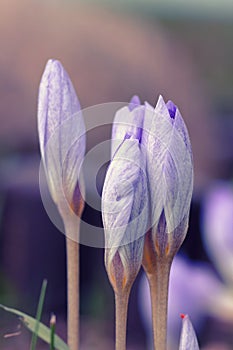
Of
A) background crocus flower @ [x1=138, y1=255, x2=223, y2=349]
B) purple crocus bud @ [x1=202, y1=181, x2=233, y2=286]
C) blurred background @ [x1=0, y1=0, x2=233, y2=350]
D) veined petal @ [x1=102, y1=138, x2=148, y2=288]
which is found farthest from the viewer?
blurred background @ [x1=0, y1=0, x2=233, y2=350]

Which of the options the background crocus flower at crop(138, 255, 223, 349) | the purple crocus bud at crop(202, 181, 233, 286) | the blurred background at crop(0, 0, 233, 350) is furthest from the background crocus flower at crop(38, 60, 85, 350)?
the blurred background at crop(0, 0, 233, 350)

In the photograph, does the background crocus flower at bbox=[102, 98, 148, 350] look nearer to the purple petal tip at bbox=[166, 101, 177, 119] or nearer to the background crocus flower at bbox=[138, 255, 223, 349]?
the purple petal tip at bbox=[166, 101, 177, 119]

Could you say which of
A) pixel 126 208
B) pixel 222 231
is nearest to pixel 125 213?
pixel 126 208

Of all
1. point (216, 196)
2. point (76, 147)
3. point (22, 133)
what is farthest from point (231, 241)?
point (22, 133)

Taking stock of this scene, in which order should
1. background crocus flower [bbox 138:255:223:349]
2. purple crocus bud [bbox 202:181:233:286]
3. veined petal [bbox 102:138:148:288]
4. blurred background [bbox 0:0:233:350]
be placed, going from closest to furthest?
1. veined petal [bbox 102:138:148:288]
2. background crocus flower [bbox 138:255:223:349]
3. purple crocus bud [bbox 202:181:233:286]
4. blurred background [bbox 0:0:233:350]

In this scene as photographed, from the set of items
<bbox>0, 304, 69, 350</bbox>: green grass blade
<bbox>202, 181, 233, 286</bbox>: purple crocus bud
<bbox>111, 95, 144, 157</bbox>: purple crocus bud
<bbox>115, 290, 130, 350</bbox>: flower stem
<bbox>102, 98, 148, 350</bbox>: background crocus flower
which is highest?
<bbox>111, 95, 144, 157</bbox>: purple crocus bud

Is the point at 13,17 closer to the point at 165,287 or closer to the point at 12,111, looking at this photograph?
the point at 12,111

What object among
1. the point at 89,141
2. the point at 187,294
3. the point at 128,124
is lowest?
the point at 187,294

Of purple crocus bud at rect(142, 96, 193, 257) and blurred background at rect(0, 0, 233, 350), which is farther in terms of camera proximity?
blurred background at rect(0, 0, 233, 350)

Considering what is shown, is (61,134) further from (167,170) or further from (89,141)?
(89,141)
